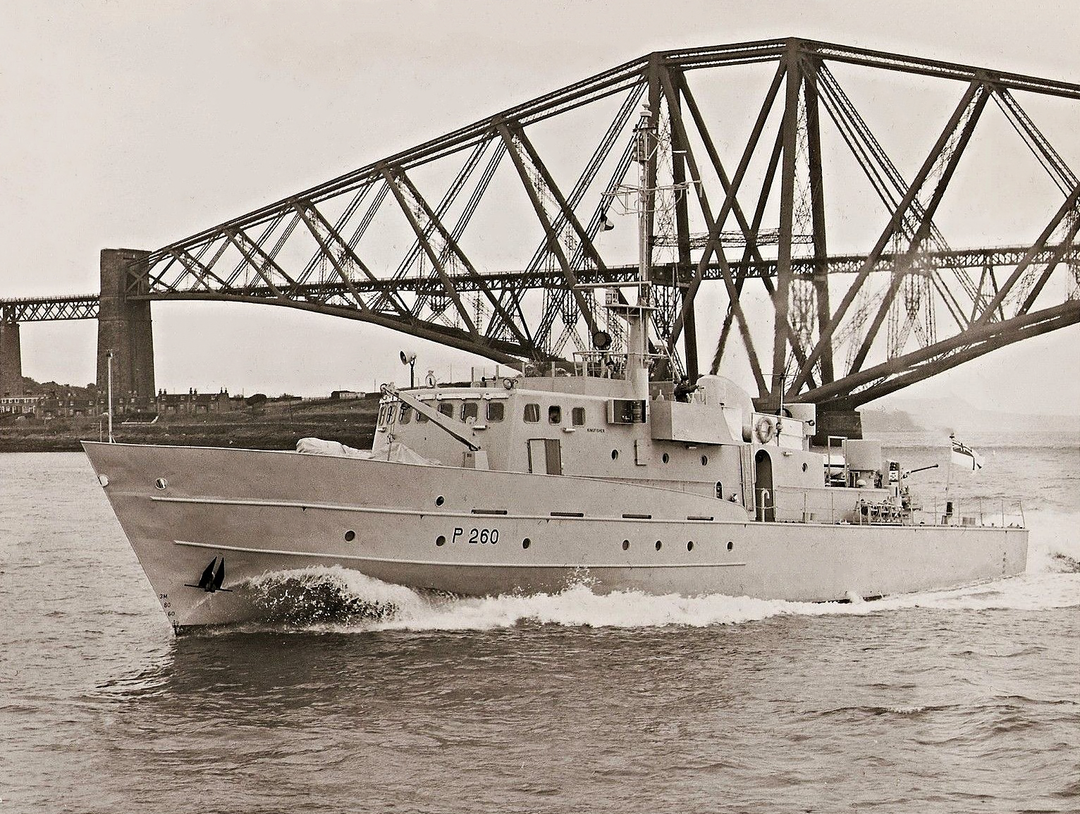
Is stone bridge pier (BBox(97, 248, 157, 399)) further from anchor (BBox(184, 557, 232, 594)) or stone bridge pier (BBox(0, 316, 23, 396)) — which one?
anchor (BBox(184, 557, 232, 594))

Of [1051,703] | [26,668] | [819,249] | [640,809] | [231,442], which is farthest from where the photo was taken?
[231,442]

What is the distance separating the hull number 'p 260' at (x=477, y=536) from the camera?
17516mm

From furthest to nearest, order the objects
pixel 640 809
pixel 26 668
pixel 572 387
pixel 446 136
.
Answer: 1. pixel 446 136
2. pixel 572 387
3. pixel 26 668
4. pixel 640 809

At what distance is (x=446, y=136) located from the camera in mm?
59031

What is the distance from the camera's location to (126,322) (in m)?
74.3

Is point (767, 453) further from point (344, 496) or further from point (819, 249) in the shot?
point (819, 249)

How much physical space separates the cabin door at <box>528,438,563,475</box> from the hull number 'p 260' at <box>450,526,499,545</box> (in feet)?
4.95

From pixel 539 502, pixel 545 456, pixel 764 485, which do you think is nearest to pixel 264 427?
pixel 764 485

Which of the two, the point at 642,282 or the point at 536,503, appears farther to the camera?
the point at 642,282

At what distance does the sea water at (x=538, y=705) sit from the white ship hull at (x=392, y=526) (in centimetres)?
37

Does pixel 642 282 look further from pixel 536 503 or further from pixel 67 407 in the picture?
pixel 67 407

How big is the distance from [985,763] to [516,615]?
Answer: 758 cm

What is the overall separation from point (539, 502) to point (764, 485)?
594 centimetres

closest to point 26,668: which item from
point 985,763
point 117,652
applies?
point 117,652
